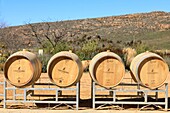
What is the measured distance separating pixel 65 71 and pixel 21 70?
118 centimetres

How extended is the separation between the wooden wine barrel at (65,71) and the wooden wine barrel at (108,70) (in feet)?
1.50

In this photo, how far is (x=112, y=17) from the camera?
73.8 meters

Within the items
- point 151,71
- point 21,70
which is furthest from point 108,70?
point 21,70

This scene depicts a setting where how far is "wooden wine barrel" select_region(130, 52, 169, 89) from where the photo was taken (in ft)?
31.4

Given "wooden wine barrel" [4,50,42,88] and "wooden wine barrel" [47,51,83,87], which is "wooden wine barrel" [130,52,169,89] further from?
"wooden wine barrel" [4,50,42,88]

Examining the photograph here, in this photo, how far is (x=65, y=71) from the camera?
966 centimetres

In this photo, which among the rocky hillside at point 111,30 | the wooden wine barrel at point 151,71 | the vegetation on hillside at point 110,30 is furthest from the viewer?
the rocky hillside at point 111,30

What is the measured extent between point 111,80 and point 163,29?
53748 mm

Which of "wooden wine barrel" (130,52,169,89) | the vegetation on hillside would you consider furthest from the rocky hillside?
"wooden wine barrel" (130,52,169,89)

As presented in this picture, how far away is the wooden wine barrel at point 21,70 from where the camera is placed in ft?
31.5

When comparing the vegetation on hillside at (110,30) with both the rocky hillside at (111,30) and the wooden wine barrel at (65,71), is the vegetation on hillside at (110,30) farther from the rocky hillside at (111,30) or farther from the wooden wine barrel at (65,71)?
the wooden wine barrel at (65,71)

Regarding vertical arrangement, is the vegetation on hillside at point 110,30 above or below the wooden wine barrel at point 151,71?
above

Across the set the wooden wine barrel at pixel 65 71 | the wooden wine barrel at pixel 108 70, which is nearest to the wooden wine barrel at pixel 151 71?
the wooden wine barrel at pixel 108 70

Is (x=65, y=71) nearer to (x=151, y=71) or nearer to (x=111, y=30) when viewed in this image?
(x=151, y=71)
